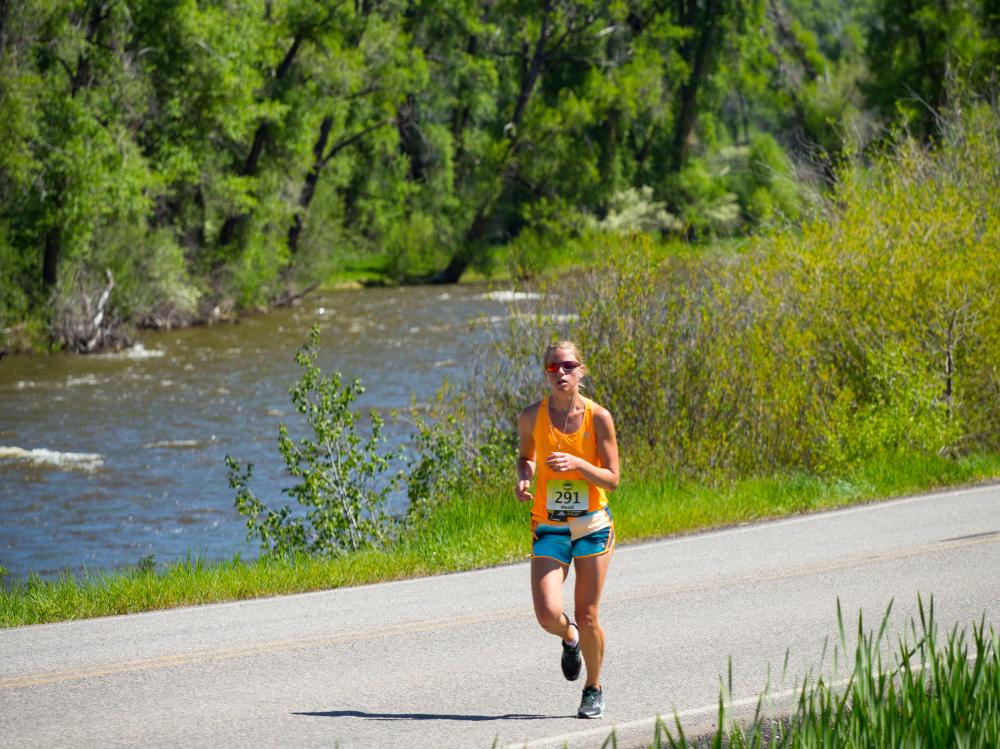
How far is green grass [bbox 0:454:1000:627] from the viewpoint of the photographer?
11109 millimetres

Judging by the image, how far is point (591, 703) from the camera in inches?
297

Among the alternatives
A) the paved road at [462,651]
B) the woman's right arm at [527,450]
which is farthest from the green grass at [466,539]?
the woman's right arm at [527,450]

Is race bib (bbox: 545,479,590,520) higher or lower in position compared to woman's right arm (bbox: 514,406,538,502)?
lower

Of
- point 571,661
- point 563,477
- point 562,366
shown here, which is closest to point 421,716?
point 571,661

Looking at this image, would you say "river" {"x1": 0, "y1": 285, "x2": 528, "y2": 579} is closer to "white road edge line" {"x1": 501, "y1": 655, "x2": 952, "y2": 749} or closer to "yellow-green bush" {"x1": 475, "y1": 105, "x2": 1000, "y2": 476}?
"yellow-green bush" {"x1": 475, "y1": 105, "x2": 1000, "y2": 476}

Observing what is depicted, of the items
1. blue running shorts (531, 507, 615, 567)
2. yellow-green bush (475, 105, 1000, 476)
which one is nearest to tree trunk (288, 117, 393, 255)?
yellow-green bush (475, 105, 1000, 476)

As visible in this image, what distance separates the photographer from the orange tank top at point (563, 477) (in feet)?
24.6

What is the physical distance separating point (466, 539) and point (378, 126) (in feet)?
139

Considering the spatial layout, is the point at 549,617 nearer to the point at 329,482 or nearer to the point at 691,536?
the point at 691,536

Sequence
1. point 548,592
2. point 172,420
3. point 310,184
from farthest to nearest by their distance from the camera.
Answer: point 310,184 < point 172,420 < point 548,592

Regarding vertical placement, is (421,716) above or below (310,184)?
below

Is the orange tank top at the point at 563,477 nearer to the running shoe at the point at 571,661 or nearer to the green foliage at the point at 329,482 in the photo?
the running shoe at the point at 571,661

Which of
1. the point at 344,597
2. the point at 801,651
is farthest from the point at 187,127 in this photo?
the point at 801,651

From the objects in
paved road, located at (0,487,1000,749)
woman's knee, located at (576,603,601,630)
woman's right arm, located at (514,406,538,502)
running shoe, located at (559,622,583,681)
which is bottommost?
paved road, located at (0,487,1000,749)
